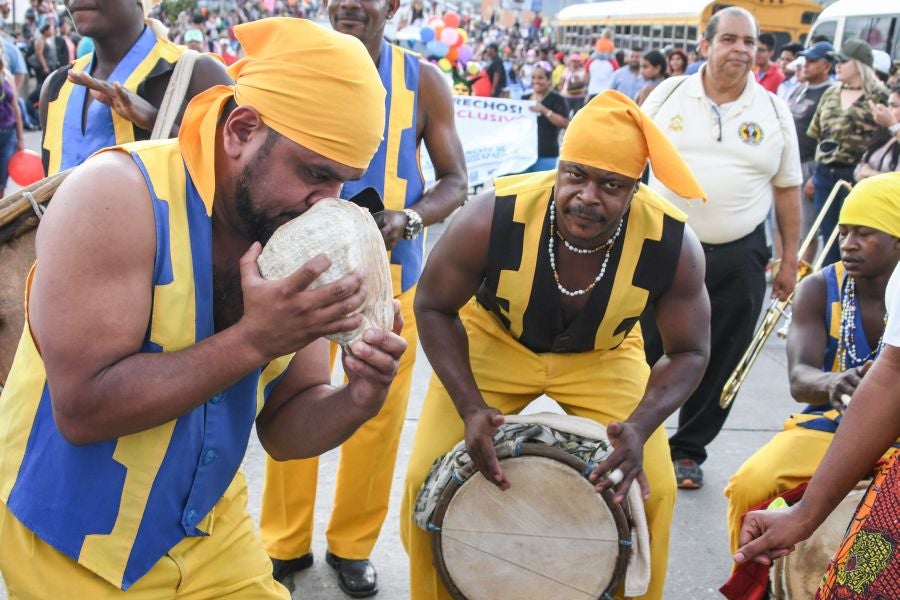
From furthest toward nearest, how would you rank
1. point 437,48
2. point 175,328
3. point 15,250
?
point 437,48 → point 15,250 → point 175,328

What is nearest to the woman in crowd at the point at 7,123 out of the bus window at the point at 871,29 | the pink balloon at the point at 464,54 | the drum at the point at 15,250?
the drum at the point at 15,250

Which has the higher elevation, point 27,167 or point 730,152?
point 730,152

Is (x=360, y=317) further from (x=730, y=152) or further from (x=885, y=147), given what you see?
(x=885, y=147)

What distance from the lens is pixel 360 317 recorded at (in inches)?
74.9

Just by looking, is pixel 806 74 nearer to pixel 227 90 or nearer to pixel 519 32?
pixel 227 90

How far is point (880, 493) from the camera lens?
185 centimetres

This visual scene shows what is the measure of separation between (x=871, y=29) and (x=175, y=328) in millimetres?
16561

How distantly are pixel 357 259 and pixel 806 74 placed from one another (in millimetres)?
8804

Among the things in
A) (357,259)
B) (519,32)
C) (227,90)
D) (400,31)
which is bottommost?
(519,32)

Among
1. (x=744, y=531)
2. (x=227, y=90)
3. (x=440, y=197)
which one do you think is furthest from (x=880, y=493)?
(x=440, y=197)

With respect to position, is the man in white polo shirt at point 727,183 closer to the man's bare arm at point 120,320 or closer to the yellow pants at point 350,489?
the yellow pants at point 350,489

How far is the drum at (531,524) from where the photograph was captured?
2857 mm

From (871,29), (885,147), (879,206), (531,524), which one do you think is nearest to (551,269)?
(531,524)

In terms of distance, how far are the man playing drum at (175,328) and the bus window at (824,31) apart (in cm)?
1690
